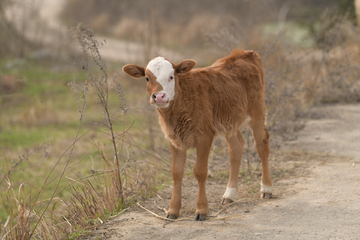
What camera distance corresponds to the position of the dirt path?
4.09 metres

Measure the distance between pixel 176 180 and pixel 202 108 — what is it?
33.5 inches

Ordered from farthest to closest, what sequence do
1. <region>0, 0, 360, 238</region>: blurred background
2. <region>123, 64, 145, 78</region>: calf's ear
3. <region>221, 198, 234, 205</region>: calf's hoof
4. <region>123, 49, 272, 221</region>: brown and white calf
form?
<region>0, 0, 360, 238</region>: blurred background, <region>221, 198, 234, 205</region>: calf's hoof, <region>123, 64, 145, 78</region>: calf's ear, <region>123, 49, 272, 221</region>: brown and white calf

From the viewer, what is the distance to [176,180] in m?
4.68

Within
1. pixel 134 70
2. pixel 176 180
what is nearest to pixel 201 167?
pixel 176 180

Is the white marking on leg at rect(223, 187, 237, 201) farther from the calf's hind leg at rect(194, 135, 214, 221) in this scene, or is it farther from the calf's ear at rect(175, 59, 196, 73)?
the calf's ear at rect(175, 59, 196, 73)

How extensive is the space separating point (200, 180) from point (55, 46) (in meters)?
14.8

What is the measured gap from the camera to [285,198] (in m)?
5.04

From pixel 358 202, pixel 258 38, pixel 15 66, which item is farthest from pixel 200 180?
pixel 15 66

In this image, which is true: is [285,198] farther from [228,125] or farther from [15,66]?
[15,66]

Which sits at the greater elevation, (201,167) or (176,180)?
(201,167)

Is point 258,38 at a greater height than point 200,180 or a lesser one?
greater

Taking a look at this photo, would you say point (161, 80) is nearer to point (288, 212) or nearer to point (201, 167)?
point (201, 167)

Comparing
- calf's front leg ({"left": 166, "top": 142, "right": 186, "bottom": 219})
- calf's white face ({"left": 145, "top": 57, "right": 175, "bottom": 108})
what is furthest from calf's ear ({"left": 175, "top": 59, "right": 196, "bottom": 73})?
calf's front leg ({"left": 166, "top": 142, "right": 186, "bottom": 219})

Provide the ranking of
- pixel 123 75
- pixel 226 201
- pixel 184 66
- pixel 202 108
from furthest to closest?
pixel 123 75, pixel 226 201, pixel 202 108, pixel 184 66
